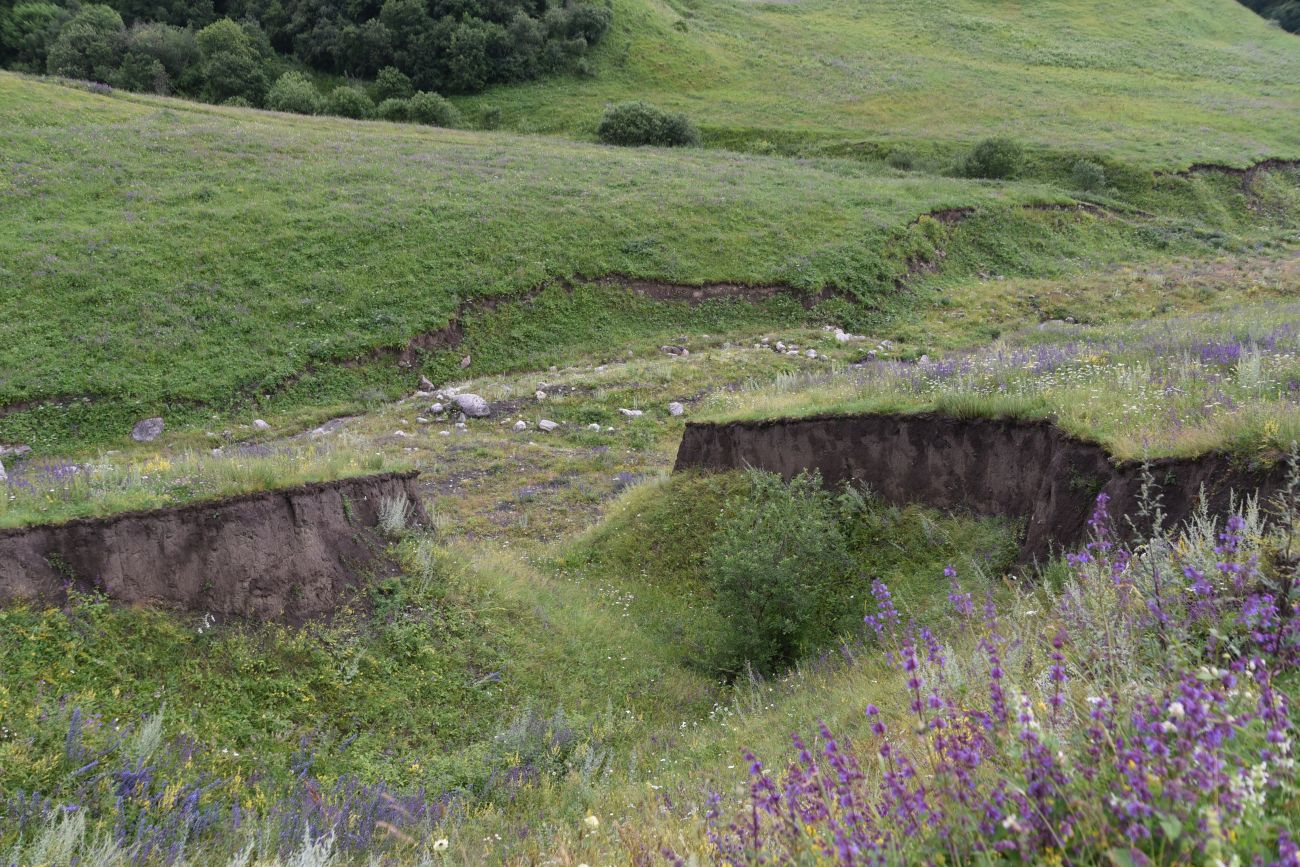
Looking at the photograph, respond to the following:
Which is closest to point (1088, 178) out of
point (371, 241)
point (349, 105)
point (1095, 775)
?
point (371, 241)

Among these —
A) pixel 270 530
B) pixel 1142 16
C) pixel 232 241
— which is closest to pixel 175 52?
pixel 232 241

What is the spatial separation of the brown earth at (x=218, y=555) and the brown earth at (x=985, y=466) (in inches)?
226

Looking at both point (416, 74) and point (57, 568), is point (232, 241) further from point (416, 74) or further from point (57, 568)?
point (416, 74)

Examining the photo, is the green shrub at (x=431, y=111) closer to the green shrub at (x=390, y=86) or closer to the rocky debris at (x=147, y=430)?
the green shrub at (x=390, y=86)

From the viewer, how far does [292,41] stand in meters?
63.9

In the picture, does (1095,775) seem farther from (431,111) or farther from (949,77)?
(949,77)

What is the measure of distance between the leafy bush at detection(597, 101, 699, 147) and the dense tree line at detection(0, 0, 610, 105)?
47.3ft

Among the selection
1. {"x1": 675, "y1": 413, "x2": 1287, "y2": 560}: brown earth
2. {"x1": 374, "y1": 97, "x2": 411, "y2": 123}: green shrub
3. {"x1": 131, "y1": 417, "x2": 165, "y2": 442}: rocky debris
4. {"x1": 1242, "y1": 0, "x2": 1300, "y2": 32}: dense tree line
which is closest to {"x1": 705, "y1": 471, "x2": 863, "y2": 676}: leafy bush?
{"x1": 675, "y1": 413, "x2": 1287, "y2": 560}: brown earth

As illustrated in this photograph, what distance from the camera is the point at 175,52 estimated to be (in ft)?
181

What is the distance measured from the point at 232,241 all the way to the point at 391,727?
2287cm

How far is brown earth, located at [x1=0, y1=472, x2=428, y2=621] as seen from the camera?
21.1ft

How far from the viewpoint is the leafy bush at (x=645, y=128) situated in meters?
47.2

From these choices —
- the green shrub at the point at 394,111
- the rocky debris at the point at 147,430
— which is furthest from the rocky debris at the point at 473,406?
the green shrub at the point at 394,111

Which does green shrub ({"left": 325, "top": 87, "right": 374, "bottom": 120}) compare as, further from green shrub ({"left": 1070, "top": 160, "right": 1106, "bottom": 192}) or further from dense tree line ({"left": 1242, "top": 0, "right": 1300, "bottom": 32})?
dense tree line ({"left": 1242, "top": 0, "right": 1300, "bottom": 32})
